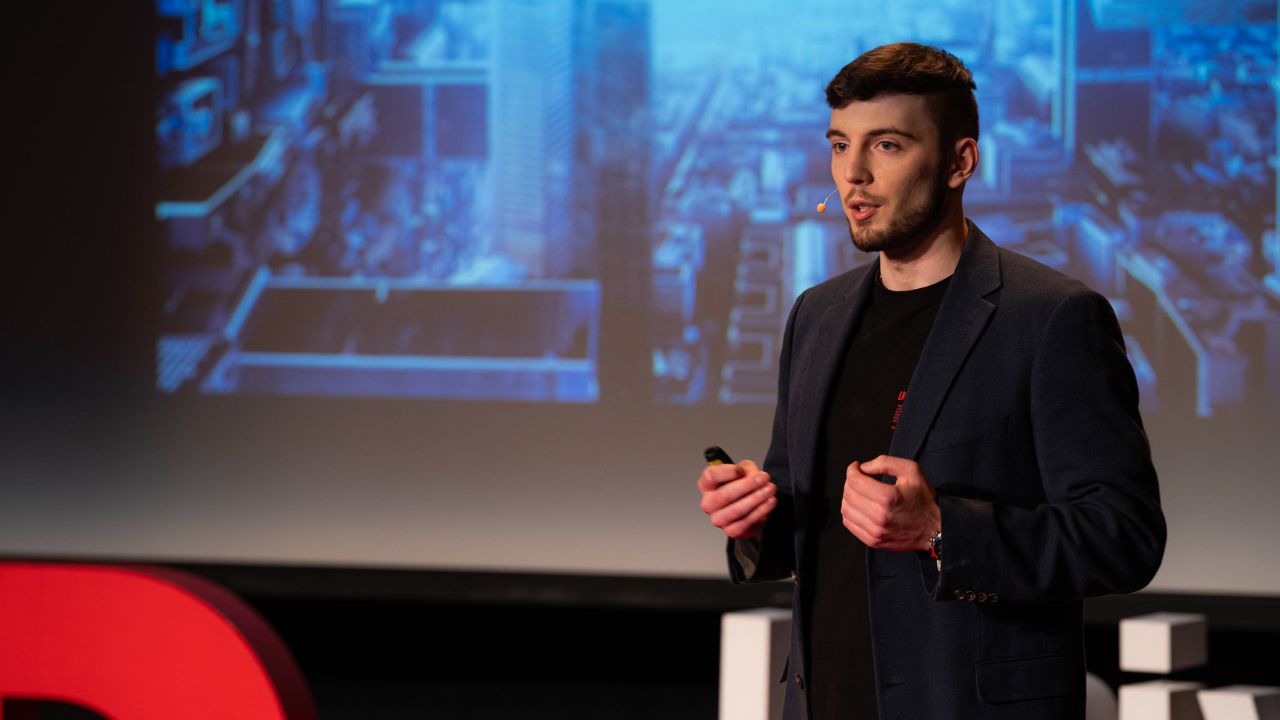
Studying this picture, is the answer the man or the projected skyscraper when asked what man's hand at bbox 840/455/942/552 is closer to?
the man

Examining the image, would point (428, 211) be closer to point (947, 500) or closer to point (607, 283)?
point (607, 283)

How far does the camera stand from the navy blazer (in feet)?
4.60

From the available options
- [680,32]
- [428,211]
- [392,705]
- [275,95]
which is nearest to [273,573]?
[392,705]

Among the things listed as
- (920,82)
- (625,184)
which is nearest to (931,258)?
(920,82)

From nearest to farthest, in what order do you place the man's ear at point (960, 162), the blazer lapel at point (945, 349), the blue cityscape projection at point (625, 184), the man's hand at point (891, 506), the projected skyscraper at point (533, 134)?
the man's hand at point (891, 506) < the blazer lapel at point (945, 349) < the man's ear at point (960, 162) < the blue cityscape projection at point (625, 184) < the projected skyscraper at point (533, 134)

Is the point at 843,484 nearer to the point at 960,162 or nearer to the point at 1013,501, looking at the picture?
the point at 1013,501

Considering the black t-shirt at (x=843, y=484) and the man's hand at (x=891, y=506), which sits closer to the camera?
the man's hand at (x=891, y=506)

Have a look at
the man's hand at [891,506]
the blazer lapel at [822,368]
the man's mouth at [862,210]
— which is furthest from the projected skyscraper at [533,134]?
the man's hand at [891,506]

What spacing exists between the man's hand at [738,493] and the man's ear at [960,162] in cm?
43

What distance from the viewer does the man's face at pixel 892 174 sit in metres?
1.57

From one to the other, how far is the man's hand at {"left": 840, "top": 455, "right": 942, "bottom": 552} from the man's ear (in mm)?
394

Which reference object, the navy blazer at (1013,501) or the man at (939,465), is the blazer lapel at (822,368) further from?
the navy blazer at (1013,501)

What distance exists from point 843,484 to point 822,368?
0.50 ft

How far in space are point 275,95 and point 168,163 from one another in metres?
0.50
